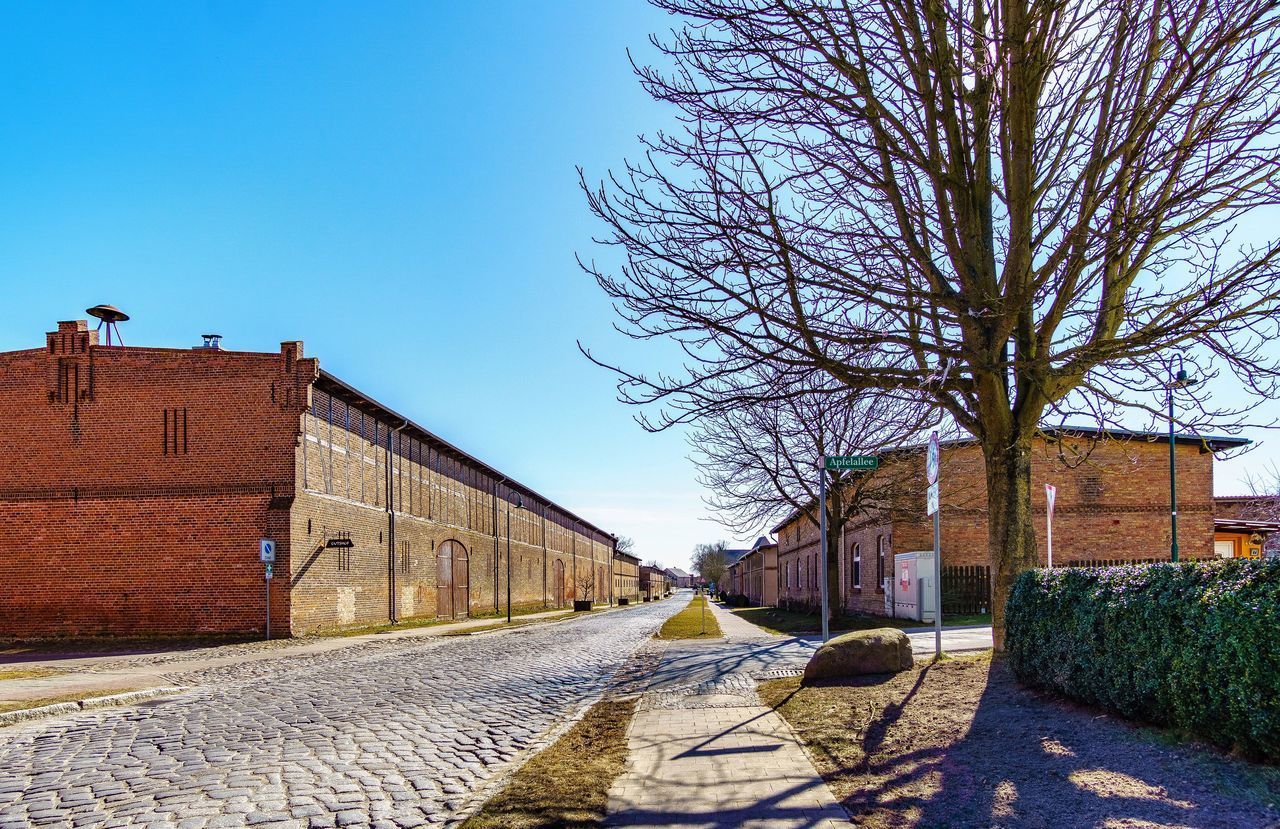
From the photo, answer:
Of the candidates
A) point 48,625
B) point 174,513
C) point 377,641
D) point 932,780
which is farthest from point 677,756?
point 48,625

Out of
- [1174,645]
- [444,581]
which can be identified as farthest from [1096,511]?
[444,581]

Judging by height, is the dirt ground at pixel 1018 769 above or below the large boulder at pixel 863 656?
above

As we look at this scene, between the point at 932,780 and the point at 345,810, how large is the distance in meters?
3.87

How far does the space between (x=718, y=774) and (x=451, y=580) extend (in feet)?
123

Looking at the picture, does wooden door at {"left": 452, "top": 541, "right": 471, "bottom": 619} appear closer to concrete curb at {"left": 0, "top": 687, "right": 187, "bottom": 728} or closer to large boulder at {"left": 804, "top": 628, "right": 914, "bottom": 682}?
concrete curb at {"left": 0, "top": 687, "right": 187, "bottom": 728}

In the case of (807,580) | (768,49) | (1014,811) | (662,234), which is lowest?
(807,580)

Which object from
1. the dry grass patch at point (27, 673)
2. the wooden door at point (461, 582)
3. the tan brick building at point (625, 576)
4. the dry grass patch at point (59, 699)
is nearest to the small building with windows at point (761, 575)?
the tan brick building at point (625, 576)

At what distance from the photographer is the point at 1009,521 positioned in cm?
959

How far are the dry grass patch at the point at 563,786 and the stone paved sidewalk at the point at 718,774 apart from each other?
134mm

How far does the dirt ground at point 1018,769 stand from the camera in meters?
4.62

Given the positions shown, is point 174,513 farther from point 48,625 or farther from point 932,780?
point 932,780

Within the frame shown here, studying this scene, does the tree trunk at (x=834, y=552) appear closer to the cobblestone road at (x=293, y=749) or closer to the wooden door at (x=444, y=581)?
the cobblestone road at (x=293, y=749)

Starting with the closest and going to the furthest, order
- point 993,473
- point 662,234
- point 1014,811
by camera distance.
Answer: point 1014,811 < point 662,234 < point 993,473

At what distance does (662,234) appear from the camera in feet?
27.8
